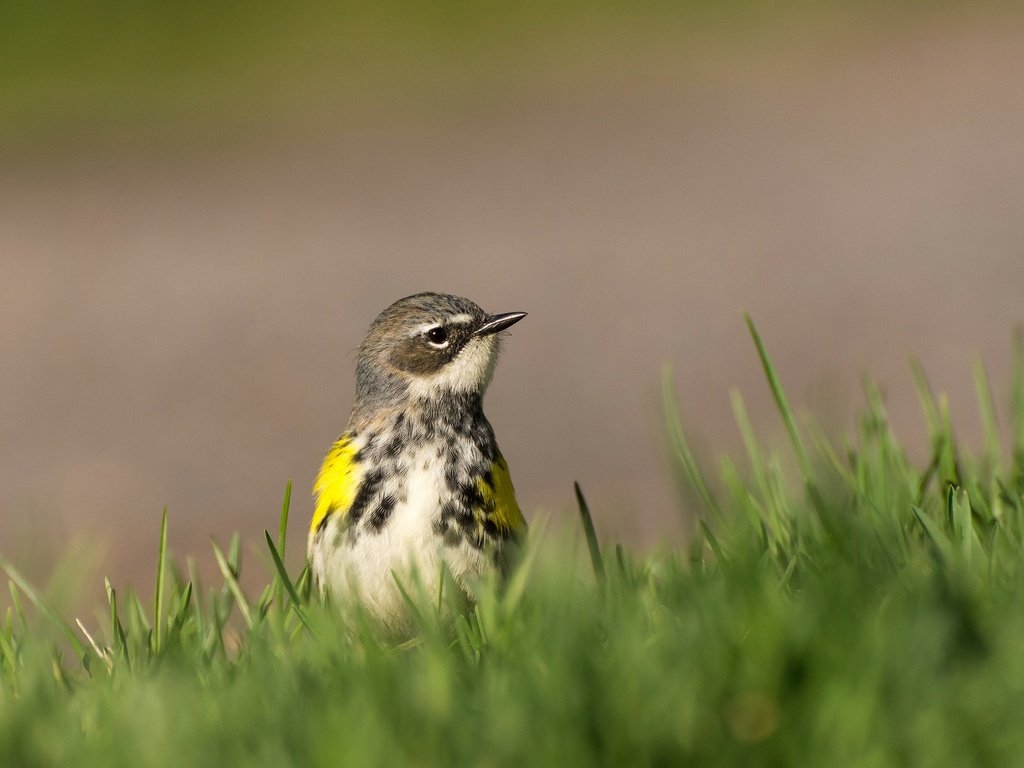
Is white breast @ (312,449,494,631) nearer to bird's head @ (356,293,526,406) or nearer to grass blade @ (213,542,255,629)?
grass blade @ (213,542,255,629)

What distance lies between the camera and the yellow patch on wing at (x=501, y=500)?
15.8 ft

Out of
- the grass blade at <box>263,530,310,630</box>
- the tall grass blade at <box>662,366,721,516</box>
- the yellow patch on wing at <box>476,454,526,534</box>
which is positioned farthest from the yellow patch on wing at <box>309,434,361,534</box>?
the tall grass blade at <box>662,366,721,516</box>

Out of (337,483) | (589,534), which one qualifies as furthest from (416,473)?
(589,534)

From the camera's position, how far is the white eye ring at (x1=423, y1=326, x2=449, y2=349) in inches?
218

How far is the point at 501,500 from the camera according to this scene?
16.0 feet

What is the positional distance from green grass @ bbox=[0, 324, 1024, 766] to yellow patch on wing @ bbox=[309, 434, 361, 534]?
54cm

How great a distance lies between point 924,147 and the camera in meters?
14.1

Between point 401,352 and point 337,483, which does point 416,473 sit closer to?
point 337,483

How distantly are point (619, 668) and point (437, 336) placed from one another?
2.58m

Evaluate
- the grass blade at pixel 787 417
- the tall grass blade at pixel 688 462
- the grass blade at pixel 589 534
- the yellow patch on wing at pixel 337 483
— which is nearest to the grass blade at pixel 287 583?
the yellow patch on wing at pixel 337 483

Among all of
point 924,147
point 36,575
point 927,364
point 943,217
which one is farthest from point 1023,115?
point 36,575

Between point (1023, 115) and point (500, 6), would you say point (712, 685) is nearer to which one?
point (1023, 115)

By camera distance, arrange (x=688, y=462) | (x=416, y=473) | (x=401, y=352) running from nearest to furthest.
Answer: (x=688, y=462)
(x=416, y=473)
(x=401, y=352)

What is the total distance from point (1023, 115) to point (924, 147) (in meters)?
1.20
